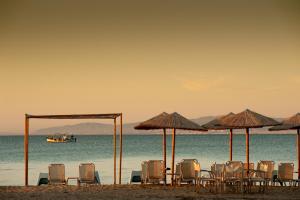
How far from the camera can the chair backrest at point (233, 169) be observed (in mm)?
12023

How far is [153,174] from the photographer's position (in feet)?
44.1

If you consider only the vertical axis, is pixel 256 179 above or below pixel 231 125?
below

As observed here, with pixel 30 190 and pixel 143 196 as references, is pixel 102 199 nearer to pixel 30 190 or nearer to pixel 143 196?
pixel 143 196

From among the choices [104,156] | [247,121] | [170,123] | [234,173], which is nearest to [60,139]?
[104,156]

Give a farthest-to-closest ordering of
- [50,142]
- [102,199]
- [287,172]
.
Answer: [50,142]
[287,172]
[102,199]

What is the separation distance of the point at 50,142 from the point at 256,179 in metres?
74.7

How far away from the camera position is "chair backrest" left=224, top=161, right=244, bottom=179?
1202 cm

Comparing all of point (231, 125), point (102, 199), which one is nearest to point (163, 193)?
point (102, 199)

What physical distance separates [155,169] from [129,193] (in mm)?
1471

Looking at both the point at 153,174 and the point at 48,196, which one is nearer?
the point at 48,196

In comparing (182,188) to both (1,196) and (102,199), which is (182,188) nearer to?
(102,199)

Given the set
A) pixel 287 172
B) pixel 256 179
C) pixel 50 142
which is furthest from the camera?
pixel 50 142

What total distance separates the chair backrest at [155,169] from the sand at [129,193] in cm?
24

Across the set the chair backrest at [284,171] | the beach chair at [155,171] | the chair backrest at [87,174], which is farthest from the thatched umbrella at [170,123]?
the chair backrest at [284,171]
